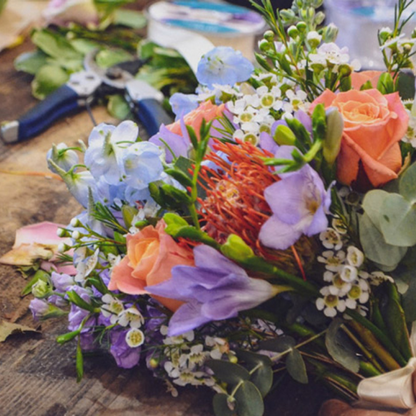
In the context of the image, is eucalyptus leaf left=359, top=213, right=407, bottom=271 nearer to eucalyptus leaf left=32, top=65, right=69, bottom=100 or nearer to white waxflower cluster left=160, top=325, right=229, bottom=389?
white waxflower cluster left=160, top=325, right=229, bottom=389

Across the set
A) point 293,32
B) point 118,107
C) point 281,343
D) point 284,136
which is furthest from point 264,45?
point 118,107

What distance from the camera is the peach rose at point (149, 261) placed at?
466 millimetres

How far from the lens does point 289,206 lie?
0.43m

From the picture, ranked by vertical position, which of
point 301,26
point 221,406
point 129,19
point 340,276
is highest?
point 301,26

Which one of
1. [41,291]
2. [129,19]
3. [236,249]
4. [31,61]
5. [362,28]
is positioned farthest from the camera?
[129,19]

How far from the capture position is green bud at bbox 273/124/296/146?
0.44 m

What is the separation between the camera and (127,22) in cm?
138

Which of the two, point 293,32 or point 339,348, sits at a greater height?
point 293,32

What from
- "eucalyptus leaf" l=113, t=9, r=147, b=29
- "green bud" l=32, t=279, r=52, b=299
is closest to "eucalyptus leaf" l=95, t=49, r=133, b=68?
"eucalyptus leaf" l=113, t=9, r=147, b=29

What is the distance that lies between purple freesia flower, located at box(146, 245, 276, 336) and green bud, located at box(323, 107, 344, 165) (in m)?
0.11

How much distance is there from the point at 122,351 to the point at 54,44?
854 mm

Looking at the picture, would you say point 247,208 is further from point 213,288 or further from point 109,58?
point 109,58

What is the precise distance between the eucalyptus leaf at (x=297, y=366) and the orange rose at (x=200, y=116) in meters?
0.20

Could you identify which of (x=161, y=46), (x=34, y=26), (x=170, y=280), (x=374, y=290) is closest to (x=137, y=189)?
(x=170, y=280)
